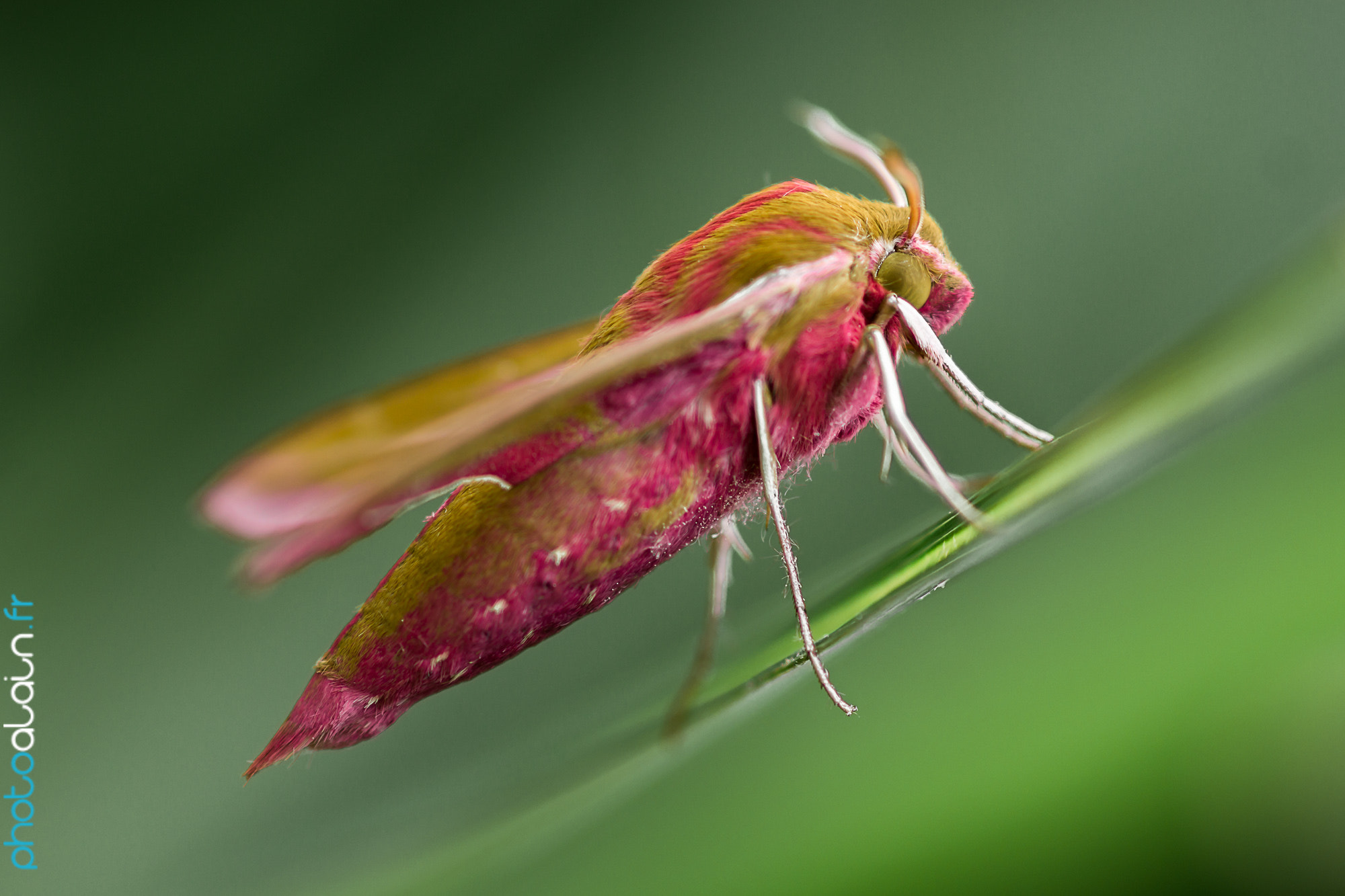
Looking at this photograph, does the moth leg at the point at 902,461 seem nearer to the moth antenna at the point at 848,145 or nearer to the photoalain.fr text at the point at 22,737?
the moth antenna at the point at 848,145

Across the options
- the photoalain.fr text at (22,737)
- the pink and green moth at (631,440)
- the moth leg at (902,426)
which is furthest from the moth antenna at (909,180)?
the photoalain.fr text at (22,737)

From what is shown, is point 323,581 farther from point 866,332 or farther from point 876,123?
point 876,123

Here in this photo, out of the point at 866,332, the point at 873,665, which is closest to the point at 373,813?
the point at 873,665

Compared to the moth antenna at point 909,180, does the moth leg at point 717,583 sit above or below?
below

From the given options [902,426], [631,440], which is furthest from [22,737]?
[902,426]

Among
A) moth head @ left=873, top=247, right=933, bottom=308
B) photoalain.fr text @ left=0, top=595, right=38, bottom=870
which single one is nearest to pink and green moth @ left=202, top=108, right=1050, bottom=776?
moth head @ left=873, top=247, right=933, bottom=308

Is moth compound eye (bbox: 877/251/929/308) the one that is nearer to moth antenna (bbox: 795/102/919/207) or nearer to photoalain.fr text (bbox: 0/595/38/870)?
moth antenna (bbox: 795/102/919/207)

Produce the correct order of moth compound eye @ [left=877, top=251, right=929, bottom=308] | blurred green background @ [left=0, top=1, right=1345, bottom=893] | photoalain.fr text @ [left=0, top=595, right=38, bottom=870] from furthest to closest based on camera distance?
1. moth compound eye @ [left=877, top=251, right=929, bottom=308]
2. photoalain.fr text @ [left=0, top=595, right=38, bottom=870]
3. blurred green background @ [left=0, top=1, right=1345, bottom=893]
